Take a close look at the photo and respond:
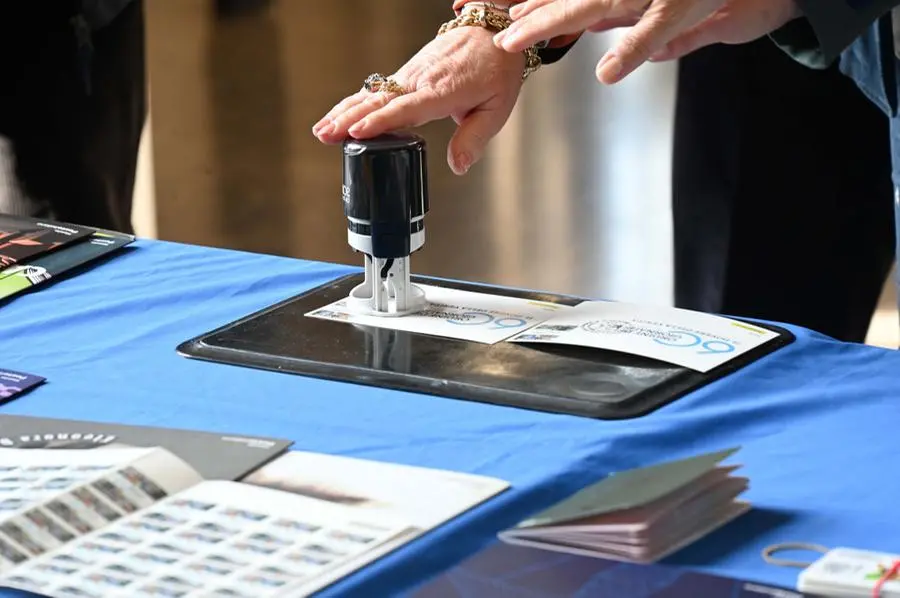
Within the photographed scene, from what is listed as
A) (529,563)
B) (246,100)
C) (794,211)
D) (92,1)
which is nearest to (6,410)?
(529,563)

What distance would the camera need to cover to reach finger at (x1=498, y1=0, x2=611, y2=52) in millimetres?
1160

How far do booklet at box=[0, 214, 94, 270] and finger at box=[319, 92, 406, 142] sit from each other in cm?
33

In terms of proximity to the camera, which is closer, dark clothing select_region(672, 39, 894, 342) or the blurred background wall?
dark clothing select_region(672, 39, 894, 342)

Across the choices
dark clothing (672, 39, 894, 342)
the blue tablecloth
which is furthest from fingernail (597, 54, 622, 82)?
dark clothing (672, 39, 894, 342)

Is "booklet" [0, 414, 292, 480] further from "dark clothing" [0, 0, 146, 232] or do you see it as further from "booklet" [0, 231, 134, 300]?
"dark clothing" [0, 0, 146, 232]

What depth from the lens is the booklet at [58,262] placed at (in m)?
1.29

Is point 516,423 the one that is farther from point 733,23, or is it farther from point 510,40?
point 733,23

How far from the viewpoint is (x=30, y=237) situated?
4.62 feet

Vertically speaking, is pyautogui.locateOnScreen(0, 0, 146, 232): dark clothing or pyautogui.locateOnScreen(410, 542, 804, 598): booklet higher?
pyautogui.locateOnScreen(0, 0, 146, 232): dark clothing

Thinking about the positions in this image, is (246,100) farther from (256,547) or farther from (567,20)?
(256,547)

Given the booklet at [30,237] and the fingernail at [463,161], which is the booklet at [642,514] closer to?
the fingernail at [463,161]

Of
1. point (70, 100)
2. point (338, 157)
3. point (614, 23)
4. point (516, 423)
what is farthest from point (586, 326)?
point (338, 157)

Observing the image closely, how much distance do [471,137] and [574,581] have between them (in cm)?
64

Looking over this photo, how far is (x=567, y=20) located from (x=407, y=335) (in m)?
0.29
